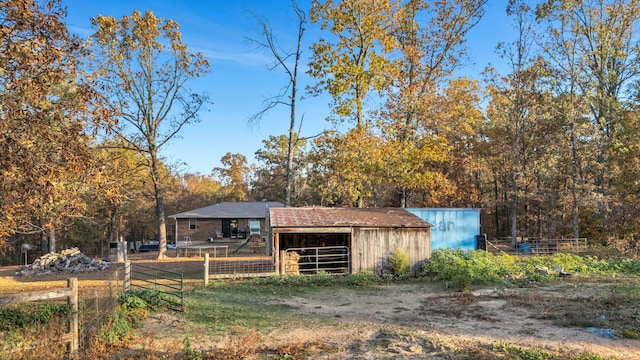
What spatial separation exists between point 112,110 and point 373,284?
36.5 ft

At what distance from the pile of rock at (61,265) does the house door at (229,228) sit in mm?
13704

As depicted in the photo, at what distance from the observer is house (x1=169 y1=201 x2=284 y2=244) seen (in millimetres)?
34750

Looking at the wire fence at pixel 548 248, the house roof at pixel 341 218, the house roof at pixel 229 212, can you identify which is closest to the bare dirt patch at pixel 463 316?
the house roof at pixel 341 218

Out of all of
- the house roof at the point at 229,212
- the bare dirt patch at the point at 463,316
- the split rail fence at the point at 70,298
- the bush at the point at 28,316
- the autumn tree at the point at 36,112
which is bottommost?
the bare dirt patch at the point at 463,316

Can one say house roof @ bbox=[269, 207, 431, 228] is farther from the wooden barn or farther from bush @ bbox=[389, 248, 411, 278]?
bush @ bbox=[389, 248, 411, 278]

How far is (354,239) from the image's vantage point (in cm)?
1769

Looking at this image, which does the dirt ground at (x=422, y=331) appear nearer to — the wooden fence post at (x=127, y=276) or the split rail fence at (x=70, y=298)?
the split rail fence at (x=70, y=298)

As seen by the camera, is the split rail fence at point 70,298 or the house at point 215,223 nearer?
the split rail fence at point 70,298

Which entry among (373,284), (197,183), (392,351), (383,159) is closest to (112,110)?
(392,351)

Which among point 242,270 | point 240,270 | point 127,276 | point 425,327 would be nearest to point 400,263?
point 242,270

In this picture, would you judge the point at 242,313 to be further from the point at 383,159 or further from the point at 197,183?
the point at 197,183

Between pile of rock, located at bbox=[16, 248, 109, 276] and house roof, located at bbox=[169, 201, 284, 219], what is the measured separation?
11.7 metres

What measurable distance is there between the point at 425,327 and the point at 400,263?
838cm

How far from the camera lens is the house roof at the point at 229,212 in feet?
114
